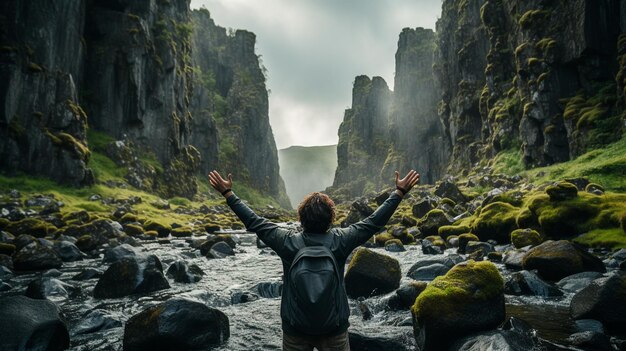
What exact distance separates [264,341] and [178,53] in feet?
300

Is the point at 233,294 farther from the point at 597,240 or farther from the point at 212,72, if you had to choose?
the point at 212,72

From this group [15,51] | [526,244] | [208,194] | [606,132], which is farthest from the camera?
[208,194]

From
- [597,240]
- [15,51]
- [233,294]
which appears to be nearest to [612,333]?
[233,294]

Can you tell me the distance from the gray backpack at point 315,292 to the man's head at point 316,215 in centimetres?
39

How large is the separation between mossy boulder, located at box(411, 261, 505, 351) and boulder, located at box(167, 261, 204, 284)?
→ 401 inches

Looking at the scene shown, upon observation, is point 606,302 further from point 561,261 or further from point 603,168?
point 603,168

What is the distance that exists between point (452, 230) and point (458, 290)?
62.6 feet

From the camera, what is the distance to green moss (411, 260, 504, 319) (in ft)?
24.6

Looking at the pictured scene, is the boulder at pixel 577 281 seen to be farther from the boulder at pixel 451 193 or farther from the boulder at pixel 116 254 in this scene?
the boulder at pixel 451 193

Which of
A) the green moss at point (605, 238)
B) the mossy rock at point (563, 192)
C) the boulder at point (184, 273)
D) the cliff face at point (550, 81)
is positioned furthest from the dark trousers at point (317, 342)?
the cliff face at point (550, 81)

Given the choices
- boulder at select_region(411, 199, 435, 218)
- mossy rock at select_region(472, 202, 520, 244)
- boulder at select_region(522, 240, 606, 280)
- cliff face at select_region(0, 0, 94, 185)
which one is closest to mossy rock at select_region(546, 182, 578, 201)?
mossy rock at select_region(472, 202, 520, 244)

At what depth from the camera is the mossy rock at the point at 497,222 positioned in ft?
73.0

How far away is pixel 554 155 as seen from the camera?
4950cm

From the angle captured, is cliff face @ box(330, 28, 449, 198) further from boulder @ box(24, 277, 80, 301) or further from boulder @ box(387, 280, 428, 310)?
boulder @ box(24, 277, 80, 301)
